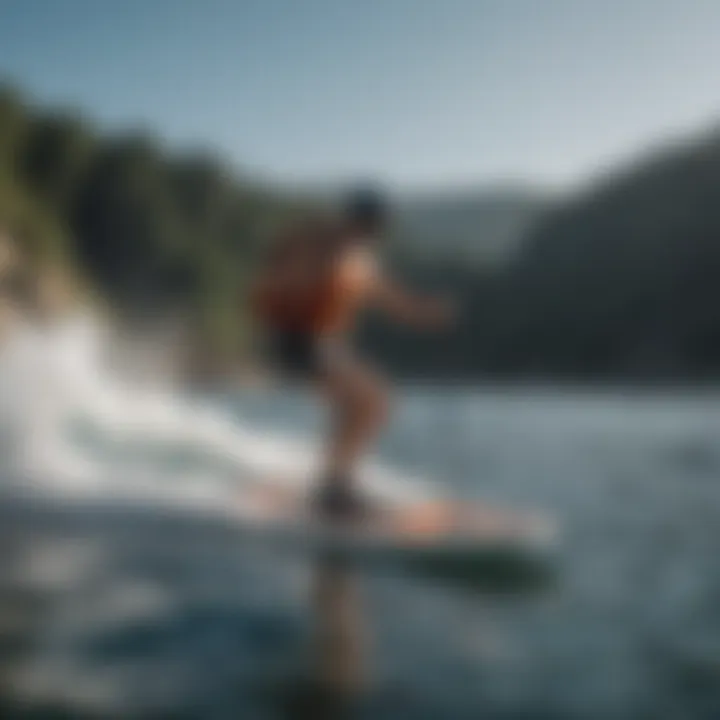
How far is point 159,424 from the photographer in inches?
126

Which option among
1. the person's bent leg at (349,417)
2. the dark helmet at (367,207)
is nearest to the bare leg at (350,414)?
the person's bent leg at (349,417)

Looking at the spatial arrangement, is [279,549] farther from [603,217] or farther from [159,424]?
[603,217]

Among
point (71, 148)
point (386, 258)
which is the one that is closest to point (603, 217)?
point (386, 258)

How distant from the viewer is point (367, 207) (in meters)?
2.61

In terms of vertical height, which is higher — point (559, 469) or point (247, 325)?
point (247, 325)

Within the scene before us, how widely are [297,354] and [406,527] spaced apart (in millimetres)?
538

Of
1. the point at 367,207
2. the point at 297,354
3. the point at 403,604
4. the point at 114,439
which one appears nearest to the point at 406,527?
the point at 403,604

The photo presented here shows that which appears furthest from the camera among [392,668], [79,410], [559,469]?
[79,410]

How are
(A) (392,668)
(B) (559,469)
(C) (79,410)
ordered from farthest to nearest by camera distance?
(C) (79,410) → (B) (559,469) → (A) (392,668)

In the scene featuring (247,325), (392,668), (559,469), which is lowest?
(392,668)

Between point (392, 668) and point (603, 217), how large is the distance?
4.40ft

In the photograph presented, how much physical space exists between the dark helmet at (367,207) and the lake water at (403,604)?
1.50ft

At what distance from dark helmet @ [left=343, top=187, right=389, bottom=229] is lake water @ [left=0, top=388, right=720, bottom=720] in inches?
18.0

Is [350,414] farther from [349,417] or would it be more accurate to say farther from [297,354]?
[297,354]
